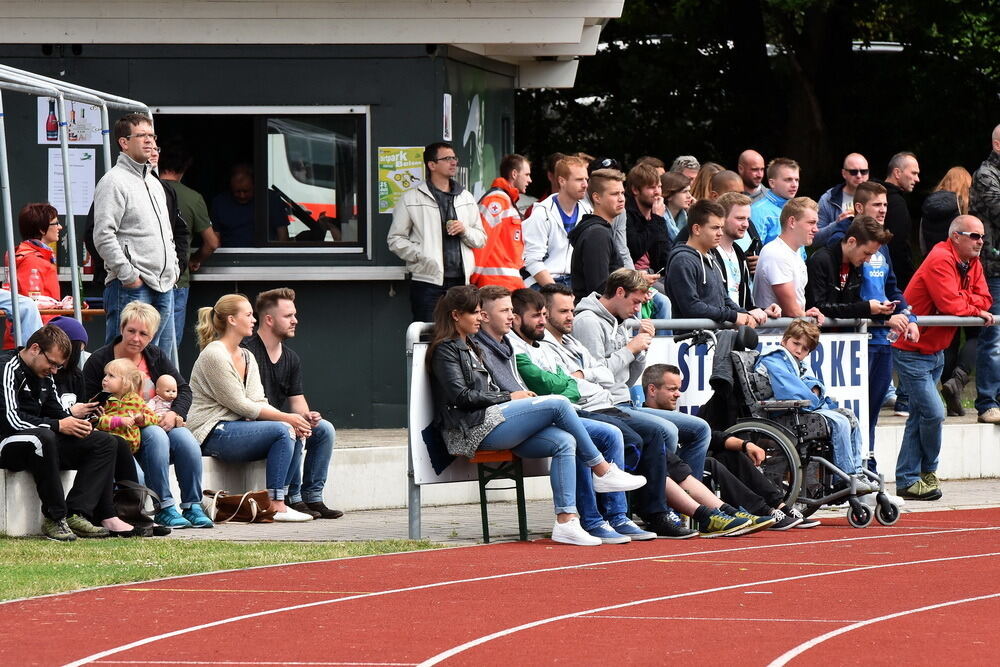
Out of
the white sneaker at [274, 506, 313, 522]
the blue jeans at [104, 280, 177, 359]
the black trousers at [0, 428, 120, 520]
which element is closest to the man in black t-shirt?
the white sneaker at [274, 506, 313, 522]

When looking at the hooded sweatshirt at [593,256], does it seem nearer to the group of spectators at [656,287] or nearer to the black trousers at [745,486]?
the group of spectators at [656,287]

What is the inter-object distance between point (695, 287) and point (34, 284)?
4.50 m

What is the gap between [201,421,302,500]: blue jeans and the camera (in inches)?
477

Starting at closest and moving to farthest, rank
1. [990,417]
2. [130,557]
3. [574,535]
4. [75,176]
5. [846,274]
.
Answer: [130,557], [574,535], [846,274], [75,176], [990,417]

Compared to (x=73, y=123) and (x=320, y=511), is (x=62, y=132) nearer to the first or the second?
(x=73, y=123)

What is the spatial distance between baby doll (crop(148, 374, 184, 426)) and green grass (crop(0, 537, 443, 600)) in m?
0.98

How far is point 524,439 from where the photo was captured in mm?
10961

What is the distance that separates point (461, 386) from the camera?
1084 centimetres

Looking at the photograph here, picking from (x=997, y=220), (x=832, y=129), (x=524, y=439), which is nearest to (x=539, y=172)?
(x=832, y=129)

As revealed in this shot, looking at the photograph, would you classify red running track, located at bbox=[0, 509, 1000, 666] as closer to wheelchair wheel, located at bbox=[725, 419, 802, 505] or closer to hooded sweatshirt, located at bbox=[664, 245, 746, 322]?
wheelchair wheel, located at bbox=[725, 419, 802, 505]

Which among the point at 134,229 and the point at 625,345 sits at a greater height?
the point at 134,229

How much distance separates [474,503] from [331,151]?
3.04 meters

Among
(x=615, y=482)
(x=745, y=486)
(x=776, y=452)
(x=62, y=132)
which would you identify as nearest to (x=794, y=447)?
(x=776, y=452)

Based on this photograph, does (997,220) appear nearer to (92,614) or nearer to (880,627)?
(880,627)
